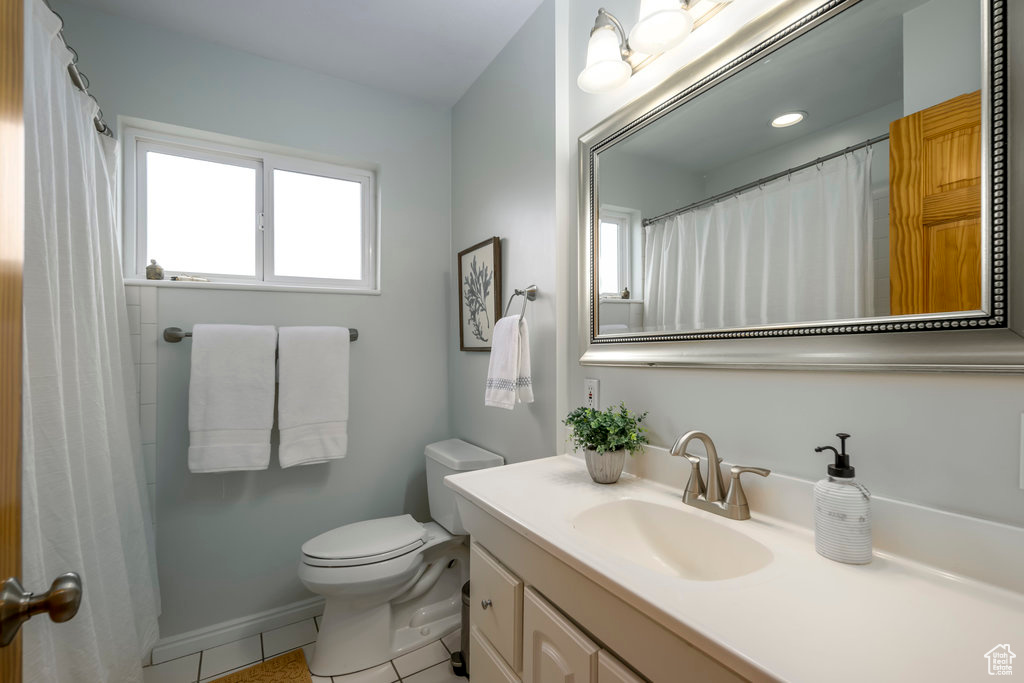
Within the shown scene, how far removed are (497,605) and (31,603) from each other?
2.59 ft

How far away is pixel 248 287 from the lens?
187 cm

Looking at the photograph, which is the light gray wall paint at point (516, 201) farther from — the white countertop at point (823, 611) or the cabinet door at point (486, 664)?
the white countertop at point (823, 611)

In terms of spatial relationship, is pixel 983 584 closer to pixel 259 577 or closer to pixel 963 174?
pixel 963 174

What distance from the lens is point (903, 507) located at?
2.39 ft

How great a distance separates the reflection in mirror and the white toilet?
1124 millimetres

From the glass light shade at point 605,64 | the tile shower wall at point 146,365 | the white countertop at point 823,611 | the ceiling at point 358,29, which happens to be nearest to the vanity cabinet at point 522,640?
the white countertop at point 823,611

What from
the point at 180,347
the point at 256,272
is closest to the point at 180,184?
the point at 256,272

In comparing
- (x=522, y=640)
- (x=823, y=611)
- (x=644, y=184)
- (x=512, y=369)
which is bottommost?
(x=522, y=640)

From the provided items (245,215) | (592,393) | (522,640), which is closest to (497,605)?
(522,640)

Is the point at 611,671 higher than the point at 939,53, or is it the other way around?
the point at 939,53

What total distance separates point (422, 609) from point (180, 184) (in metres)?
2.07

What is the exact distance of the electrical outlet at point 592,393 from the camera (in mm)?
1395

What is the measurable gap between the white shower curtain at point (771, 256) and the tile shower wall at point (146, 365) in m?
1.84

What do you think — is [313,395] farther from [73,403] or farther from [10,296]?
[10,296]
